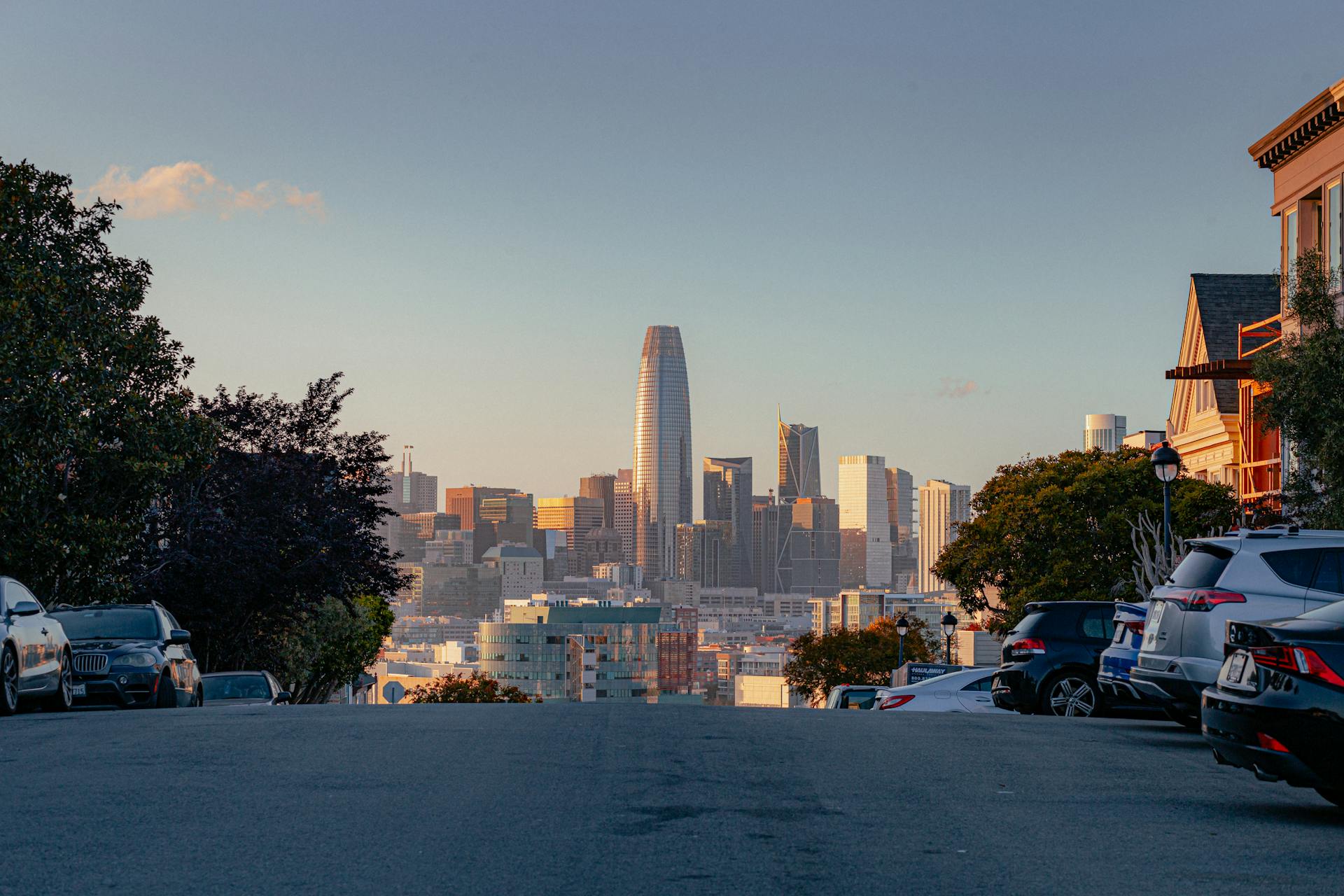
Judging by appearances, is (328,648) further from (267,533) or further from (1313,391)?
(1313,391)

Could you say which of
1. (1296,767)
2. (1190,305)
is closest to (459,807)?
(1296,767)

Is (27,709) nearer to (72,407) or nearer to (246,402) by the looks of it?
(72,407)

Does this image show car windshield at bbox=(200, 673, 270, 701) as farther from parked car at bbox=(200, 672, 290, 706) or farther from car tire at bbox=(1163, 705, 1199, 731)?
car tire at bbox=(1163, 705, 1199, 731)

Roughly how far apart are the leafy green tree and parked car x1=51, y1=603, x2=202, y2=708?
16.7 meters

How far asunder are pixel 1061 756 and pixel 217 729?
23.4 feet

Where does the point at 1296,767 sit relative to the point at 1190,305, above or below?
below

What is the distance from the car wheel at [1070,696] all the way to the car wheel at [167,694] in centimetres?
1109

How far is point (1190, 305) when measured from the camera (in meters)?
54.7

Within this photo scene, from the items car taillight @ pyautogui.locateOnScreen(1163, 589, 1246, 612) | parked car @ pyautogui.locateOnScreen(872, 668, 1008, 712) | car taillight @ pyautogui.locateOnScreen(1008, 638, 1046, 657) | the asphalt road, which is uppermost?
car taillight @ pyautogui.locateOnScreen(1163, 589, 1246, 612)

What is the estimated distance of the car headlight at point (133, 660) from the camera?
20.4 meters

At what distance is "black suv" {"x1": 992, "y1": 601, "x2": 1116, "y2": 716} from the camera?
19.4 meters

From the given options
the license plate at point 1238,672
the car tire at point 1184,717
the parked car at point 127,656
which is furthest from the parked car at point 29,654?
the license plate at point 1238,672

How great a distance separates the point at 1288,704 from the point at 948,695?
1571 cm

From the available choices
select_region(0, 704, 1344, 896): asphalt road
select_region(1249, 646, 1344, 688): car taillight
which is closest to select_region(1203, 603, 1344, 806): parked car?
select_region(1249, 646, 1344, 688): car taillight
